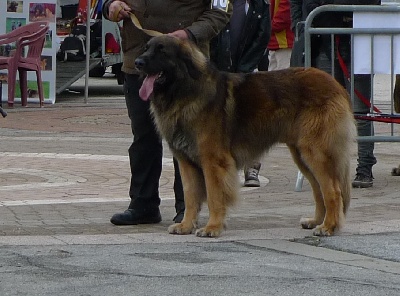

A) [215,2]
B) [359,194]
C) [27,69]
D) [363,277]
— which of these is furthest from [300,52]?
[27,69]

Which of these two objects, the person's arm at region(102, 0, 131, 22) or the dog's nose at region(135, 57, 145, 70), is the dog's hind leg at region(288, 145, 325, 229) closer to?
the dog's nose at region(135, 57, 145, 70)

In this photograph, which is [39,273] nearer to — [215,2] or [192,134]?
[192,134]

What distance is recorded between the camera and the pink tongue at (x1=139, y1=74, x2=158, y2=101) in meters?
7.08

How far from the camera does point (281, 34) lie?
Answer: 1247 centimetres

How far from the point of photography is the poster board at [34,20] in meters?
18.1

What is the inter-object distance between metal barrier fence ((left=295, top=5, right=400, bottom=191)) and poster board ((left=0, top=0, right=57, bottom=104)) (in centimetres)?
932

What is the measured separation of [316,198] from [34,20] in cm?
1122

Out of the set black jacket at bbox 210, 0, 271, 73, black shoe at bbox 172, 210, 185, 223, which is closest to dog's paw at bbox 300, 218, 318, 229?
black shoe at bbox 172, 210, 185, 223

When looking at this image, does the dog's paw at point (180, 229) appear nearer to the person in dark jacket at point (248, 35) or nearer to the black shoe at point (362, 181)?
the person in dark jacket at point (248, 35)

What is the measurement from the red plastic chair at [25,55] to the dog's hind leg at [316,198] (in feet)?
33.2

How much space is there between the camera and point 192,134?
23.8 feet

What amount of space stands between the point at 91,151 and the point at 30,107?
18.7 feet

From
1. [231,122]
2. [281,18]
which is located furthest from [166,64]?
[281,18]

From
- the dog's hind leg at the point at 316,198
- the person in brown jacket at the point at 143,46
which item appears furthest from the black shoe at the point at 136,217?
the dog's hind leg at the point at 316,198
